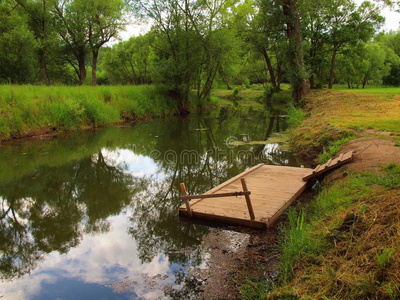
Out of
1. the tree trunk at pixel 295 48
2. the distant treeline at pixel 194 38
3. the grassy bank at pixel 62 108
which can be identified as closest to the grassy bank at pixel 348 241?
the grassy bank at pixel 62 108

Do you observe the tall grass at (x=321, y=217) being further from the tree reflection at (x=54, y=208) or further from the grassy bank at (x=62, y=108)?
the grassy bank at (x=62, y=108)

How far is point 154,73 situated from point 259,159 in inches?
650

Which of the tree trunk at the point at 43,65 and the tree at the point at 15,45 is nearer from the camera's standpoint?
the tree at the point at 15,45

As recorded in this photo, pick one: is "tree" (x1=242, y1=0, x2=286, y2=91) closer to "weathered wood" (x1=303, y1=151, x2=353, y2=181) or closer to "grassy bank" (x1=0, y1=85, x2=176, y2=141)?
"grassy bank" (x1=0, y1=85, x2=176, y2=141)

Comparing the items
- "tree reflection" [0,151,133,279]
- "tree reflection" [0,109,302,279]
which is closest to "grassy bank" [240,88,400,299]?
"tree reflection" [0,109,302,279]

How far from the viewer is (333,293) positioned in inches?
133

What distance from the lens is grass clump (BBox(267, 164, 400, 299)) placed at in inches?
127

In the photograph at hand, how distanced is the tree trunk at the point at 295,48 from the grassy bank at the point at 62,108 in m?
11.1

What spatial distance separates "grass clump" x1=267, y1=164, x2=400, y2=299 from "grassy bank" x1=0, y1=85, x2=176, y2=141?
14617mm

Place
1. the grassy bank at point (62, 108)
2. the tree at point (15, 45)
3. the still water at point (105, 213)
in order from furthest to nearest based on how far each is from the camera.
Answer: the tree at point (15, 45) < the grassy bank at point (62, 108) < the still water at point (105, 213)

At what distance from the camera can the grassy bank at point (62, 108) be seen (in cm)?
1588

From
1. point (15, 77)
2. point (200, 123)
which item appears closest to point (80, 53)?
point (15, 77)

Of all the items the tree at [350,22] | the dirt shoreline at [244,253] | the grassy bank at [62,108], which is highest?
the tree at [350,22]

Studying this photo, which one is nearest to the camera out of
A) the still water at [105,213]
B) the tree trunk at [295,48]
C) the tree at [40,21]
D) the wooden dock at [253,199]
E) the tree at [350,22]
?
the still water at [105,213]
